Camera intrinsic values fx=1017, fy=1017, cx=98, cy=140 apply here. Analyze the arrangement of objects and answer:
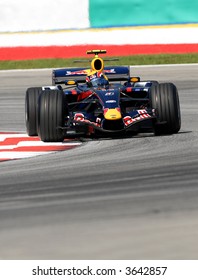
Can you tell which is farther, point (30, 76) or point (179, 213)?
point (30, 76)

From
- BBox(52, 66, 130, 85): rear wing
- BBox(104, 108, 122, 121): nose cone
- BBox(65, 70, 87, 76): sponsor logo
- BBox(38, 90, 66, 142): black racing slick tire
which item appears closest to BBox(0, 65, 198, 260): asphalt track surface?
BBox(104, 108, 122, 121): nose cone

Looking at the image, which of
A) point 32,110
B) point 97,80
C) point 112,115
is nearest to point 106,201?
point 112,115

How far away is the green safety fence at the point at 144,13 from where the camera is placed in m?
29.5

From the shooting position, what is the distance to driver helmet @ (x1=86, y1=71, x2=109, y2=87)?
14391 mm

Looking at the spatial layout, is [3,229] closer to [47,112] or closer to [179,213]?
[179,213]

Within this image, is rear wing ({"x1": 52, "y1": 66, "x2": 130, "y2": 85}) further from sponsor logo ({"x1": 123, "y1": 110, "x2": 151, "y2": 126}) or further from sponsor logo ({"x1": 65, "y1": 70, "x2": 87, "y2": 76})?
sponsor logo ({"x1": 123, "y1": 110, "x2": 151, "y2": 126})

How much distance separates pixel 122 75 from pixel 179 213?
282 inches

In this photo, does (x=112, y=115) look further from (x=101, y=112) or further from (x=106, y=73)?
(x=106, y=73)

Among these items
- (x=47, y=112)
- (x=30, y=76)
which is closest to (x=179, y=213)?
(x=47, y=112)

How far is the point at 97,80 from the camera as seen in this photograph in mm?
14469

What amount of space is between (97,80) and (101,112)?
119cm

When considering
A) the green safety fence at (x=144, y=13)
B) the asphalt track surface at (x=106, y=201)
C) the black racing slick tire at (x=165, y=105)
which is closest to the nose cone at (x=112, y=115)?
the asphalt track surface at (x=106, y=201)

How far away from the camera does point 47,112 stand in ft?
42.8

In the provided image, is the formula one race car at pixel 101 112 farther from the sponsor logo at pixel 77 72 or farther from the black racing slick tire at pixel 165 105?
the sponsor logo at pixel 77 72
